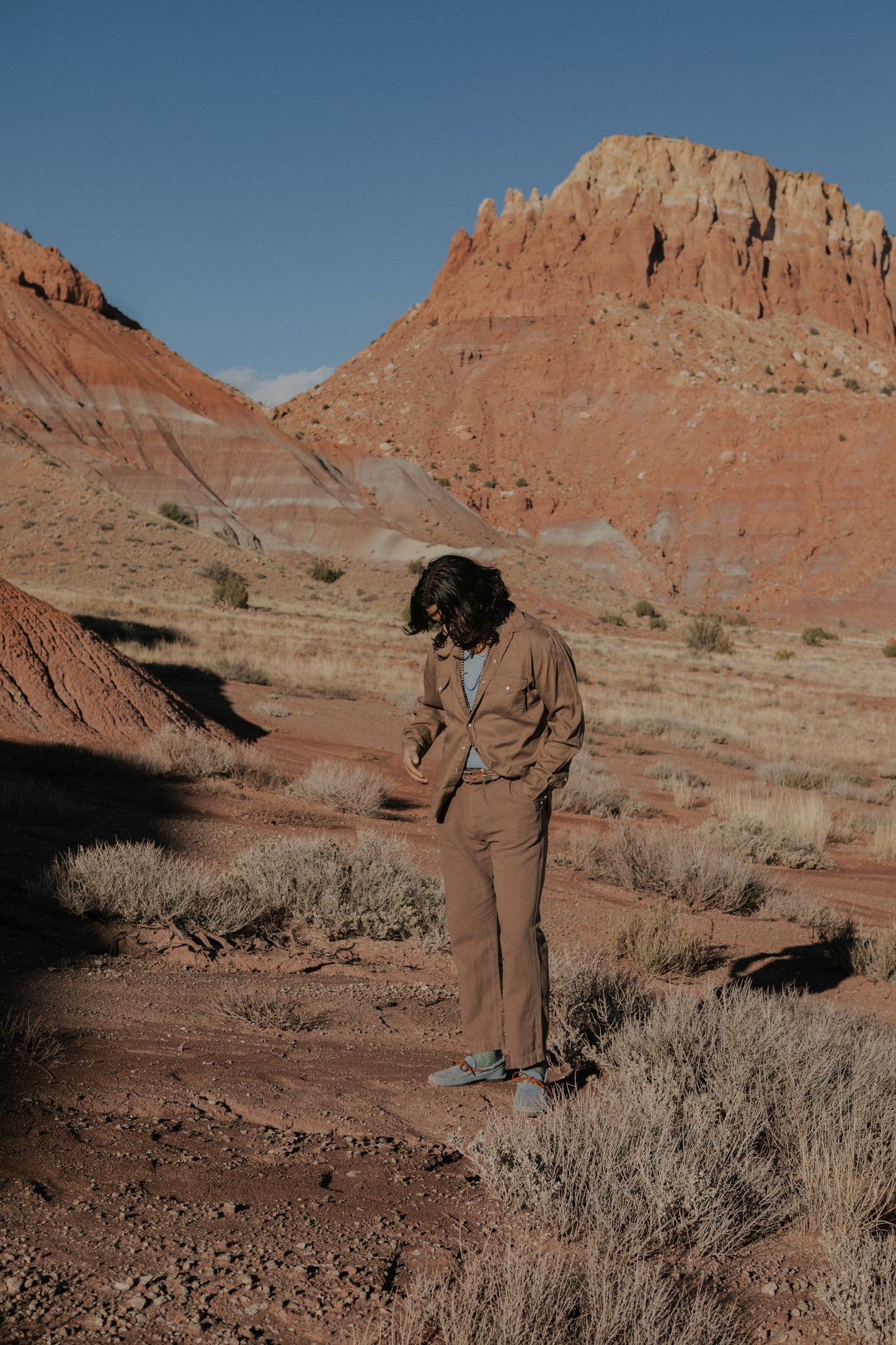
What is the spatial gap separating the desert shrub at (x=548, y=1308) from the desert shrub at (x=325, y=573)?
4310 cm

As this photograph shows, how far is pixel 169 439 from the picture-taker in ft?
180

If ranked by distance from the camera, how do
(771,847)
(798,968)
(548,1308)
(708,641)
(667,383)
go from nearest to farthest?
1. (548,1308)
2. (798,968)
3. (771,847)
4. (708,641)
5. (667,383)

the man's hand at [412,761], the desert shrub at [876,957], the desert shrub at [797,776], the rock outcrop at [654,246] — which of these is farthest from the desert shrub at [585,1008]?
the rock outcrop at [654,246]

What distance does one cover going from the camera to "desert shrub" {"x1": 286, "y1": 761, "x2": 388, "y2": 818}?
9312 millimetres

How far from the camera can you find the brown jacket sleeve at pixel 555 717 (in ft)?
10.4

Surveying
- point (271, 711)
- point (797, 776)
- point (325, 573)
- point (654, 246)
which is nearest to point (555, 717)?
point (797, 776)

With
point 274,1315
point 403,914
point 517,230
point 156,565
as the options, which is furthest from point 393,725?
point 517,230

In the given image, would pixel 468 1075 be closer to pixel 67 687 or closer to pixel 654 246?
pixel 67 687

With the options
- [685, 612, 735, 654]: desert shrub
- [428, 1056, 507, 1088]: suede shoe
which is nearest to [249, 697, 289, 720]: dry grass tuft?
[428, 1056, 507, 1088]: suede shoe

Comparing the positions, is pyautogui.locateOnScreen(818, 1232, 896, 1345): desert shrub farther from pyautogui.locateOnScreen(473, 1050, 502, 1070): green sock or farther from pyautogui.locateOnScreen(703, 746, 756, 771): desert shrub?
pyautogui.locateOnScreen(703, 746, 756, 771): desert shrub

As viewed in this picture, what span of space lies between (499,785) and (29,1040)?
6.01 feet

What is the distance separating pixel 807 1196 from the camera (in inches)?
107

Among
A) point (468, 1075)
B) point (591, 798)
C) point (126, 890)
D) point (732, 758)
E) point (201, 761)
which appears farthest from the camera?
point (732, 758)

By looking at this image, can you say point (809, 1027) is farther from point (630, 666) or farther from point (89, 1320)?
point (630, 666)
